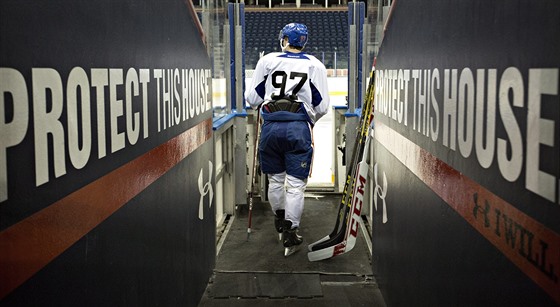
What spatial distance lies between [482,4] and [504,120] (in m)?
0.26

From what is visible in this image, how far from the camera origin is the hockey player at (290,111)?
11.5 feet

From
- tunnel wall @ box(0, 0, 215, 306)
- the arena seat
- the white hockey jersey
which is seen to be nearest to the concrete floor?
tunnel wall @ box(0, 0, 215, 306)

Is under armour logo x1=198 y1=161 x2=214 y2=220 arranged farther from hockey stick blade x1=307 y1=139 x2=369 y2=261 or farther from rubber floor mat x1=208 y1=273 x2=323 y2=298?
hockey stick blade x1=307 y1=139 x2=369 y2=261

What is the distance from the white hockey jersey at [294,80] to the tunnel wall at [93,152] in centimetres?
137

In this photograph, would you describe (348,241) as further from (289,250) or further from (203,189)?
(203,189)

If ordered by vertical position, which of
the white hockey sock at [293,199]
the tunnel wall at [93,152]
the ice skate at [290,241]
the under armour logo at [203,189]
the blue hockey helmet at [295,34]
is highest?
the blue hockey helmet at [295,34]

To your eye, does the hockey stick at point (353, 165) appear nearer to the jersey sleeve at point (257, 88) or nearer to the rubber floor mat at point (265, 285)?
the rubber floor mat at point (265, 285)

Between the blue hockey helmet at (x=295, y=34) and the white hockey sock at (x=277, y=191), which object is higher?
the blue hockey helmet at (x=295, y=34)

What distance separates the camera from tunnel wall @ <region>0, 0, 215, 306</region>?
901 mm

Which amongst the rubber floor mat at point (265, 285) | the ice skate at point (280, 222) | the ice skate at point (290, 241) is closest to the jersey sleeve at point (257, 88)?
the ice skate at point (280, 222)

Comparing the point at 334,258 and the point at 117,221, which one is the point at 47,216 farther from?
the point at 334,258

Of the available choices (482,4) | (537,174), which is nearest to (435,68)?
(482,4)

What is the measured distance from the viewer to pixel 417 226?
6.15ft

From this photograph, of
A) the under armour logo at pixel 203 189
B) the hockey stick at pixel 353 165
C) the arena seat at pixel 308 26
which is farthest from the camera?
the arena seat at pixel 308 26
